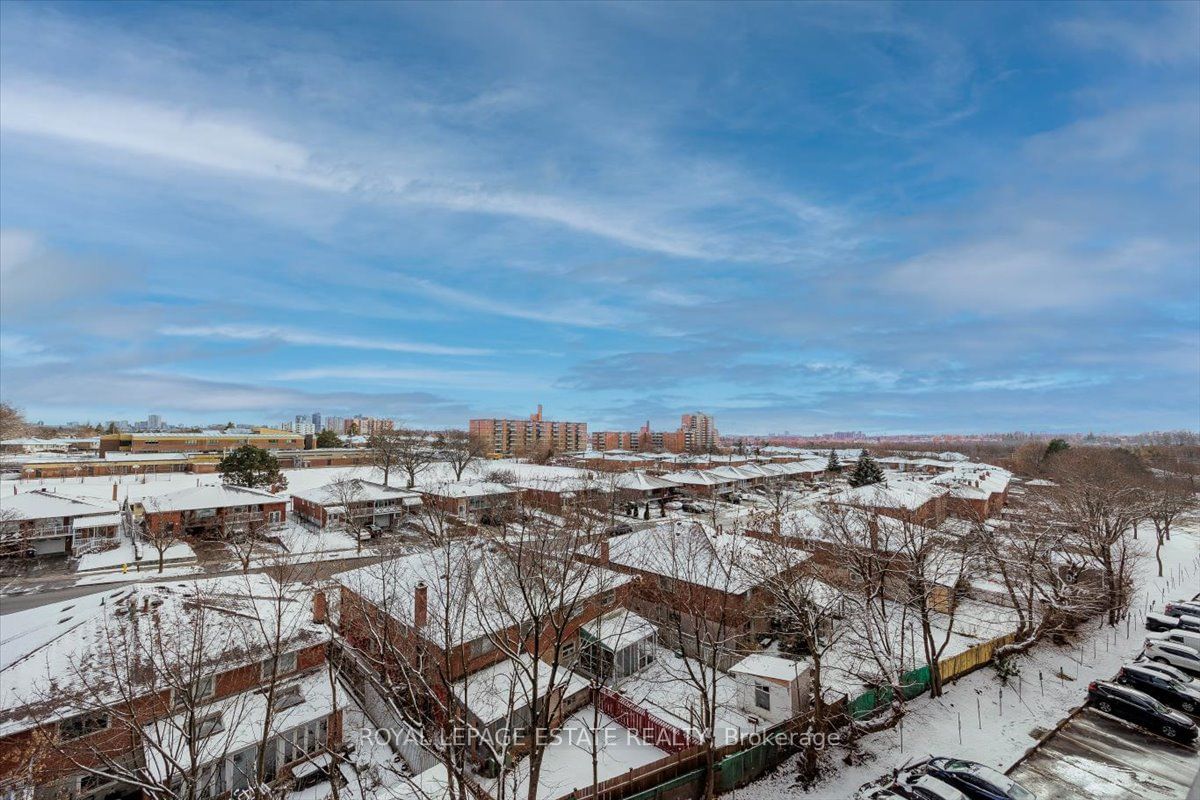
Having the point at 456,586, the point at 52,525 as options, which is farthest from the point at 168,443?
the point at 456,586

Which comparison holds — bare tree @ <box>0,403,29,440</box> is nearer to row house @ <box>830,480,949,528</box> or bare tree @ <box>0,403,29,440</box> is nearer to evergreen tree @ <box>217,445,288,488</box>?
evergreen tree @ <box>217,445,288,488</box>

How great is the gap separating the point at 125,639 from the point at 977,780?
18.5 meters

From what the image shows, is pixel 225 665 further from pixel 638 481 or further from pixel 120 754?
pixel 638 481

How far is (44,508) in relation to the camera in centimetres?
3155

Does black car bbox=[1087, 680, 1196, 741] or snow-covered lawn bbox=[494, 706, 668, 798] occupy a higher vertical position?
black car bbox=[1087, 680, 1196, 741]

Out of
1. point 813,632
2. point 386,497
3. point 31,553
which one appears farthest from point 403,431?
point 813,632

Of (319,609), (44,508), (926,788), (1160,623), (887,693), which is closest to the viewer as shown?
(926,788)

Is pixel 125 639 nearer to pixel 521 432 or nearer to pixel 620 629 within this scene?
pixel 620 629

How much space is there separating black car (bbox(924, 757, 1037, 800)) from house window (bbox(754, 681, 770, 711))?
414 centimetres

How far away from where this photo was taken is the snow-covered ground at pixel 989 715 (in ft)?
41.3

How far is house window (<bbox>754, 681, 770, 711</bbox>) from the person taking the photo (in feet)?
49.6

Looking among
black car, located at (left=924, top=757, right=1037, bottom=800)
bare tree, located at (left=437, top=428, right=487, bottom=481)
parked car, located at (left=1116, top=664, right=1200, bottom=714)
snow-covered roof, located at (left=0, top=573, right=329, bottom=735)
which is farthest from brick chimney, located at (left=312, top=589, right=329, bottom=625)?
bare tree, located at (left=437, top=428, right=487, bottom=481)

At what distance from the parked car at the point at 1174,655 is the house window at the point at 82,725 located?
3051 centimetres

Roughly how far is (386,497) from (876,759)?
34403 millimetres
